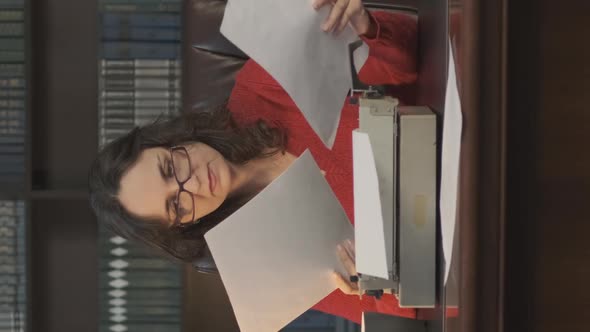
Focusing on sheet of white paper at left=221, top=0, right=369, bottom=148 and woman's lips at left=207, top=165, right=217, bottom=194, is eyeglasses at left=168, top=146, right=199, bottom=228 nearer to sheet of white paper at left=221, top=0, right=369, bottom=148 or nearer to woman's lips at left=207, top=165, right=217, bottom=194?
woman's lips at left=207, top=165, right=217, bottom=194

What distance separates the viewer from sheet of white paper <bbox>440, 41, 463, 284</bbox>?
26.7 inches

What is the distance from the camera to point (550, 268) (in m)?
0.61

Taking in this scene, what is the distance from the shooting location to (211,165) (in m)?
1.36

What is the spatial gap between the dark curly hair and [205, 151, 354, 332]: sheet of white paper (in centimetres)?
34

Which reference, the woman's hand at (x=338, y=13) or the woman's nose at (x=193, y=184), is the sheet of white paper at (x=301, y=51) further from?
the woman's nose at (x=193, y=184)

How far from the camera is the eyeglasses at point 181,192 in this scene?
132cm

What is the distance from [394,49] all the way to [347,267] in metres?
0.36

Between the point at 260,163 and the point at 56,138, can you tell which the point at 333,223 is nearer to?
the point at 260,163

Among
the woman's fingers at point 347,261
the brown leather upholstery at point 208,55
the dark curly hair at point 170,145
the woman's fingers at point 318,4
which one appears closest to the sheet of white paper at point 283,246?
the woman's fingers at point 347,261

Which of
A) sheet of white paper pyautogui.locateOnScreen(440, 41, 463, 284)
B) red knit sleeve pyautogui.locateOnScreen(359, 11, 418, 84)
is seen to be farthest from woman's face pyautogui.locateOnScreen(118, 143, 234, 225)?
sheet of white paper pyautogui.locateOnScreen(440, 41, 463, 284)

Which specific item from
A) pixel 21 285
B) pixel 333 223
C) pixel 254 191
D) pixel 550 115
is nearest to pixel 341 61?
pixel 333 223

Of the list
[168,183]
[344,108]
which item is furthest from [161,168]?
[344,108]

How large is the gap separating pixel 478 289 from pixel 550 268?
0.07m

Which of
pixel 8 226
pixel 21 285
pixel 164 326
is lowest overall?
pixel 164 326
